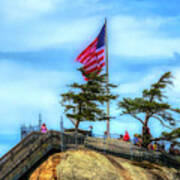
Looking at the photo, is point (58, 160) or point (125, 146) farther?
point (125, 146)

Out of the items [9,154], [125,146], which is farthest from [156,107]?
[9,154]

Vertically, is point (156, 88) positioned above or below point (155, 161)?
above

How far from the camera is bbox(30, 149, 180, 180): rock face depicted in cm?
3288

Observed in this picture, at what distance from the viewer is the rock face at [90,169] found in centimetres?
3288

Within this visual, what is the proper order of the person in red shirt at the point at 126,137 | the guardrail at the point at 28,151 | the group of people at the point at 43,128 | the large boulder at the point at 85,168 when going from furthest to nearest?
the person in red shirt at the point at 126,137, the group of people at the point at 43,128, the guardrail at the point at 28,151, the large boulder at the point at 85,168

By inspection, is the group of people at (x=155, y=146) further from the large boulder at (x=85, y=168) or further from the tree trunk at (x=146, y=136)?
the large boulder at (x=85, y=168)

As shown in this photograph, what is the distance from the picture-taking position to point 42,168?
114 feet

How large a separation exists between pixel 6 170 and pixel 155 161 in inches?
565

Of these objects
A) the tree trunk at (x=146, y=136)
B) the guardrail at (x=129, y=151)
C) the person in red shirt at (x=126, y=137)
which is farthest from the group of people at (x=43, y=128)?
the tree trunk at (x=146, y=136)

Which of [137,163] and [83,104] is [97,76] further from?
[137,163]

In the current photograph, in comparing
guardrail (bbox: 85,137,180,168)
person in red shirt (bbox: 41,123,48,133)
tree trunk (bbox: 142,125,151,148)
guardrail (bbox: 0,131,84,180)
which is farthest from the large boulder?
tree trunk (bbox: 142,125,151,148)

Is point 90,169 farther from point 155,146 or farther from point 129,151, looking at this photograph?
point 155,146

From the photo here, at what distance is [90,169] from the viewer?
109 feet

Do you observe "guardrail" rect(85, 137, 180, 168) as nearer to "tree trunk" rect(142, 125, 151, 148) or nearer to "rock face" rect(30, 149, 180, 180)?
"rock face" rect(30, 149, 180, 180)
